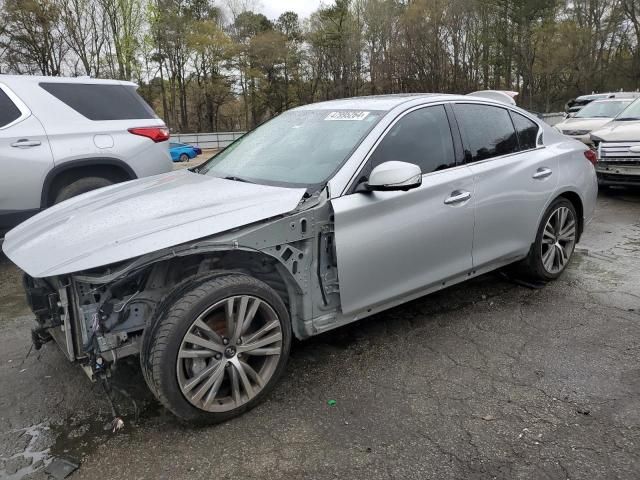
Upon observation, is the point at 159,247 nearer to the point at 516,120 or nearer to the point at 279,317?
the point at 279,317

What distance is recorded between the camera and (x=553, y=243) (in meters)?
4.44

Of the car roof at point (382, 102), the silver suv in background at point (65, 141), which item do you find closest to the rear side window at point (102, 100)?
the silver suv in background at point (65, 141)

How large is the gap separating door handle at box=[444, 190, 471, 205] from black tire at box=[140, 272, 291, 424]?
4.92 feet

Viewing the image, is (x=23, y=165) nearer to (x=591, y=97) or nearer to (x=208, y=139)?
(x=591, y=97)

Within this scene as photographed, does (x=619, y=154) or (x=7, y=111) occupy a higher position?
(x=7, y=111)

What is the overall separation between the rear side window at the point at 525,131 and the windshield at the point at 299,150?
1445mm

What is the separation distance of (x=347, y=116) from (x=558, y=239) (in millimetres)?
2262

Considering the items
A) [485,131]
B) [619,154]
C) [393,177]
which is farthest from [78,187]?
[619,154]

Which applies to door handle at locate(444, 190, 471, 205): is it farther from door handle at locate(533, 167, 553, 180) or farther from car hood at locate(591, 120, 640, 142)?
car hood at locate(591, 120, 640, 142)

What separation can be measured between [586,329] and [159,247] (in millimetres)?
3047

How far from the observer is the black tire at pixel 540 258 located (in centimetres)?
427

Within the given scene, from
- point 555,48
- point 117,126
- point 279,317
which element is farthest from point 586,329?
point 555,48

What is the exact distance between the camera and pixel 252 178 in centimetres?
335

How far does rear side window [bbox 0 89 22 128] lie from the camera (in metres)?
5.26
